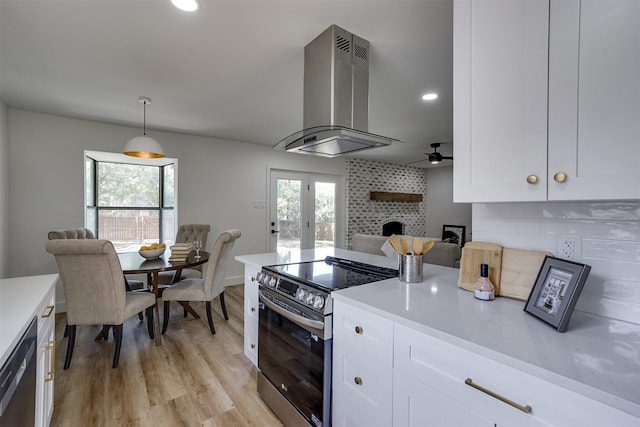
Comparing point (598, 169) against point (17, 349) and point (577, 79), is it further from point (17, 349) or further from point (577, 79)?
point (17, 349)

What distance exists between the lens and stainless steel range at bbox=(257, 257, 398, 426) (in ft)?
4.65

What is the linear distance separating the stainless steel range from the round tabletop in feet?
4.30

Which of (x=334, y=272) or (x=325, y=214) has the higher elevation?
(x=325, y=214)

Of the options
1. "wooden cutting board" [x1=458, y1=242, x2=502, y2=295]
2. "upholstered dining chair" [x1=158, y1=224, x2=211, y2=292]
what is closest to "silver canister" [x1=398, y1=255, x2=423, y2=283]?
"wooden cutting board" [x1=458, y1=242, x2=502, y2=295]

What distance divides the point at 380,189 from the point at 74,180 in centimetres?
562

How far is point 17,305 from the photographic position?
1.22 meters

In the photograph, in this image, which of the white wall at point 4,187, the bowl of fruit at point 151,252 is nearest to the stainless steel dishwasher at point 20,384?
the bowl of fruit at point 151,252

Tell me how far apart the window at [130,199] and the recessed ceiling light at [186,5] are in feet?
9.98

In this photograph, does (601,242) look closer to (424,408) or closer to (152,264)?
(424,408)

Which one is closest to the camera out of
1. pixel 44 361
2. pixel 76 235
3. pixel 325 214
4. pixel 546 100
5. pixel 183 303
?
pixel 546 100

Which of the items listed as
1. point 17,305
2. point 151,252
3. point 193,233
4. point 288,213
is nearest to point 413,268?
point 17,305

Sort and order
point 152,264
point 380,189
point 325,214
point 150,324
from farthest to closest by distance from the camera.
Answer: point 380,189, point 325,214, point 150,324, point 152,264

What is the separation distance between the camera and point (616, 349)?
845 millimetres

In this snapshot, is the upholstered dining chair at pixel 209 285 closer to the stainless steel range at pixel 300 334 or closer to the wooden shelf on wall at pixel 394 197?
the stainless steel range at pixel 300 334
